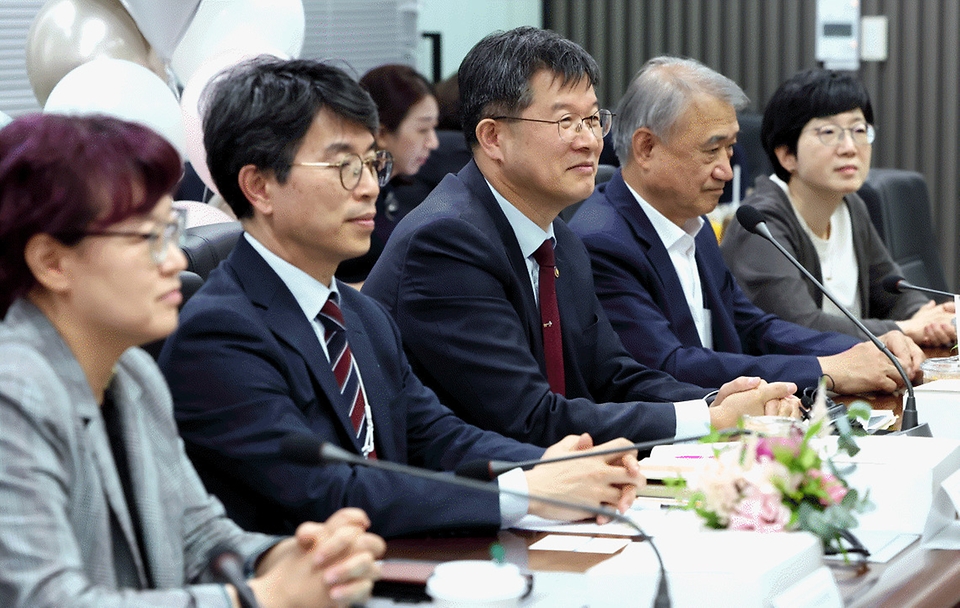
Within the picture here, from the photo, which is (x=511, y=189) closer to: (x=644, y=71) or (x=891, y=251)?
(x=644, y=71)

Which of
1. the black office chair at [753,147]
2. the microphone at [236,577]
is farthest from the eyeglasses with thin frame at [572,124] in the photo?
the black office chair at [753,147]

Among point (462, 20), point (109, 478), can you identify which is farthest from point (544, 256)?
point (462, 20)

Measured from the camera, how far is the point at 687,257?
2.80 meters

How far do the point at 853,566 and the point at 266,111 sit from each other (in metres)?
0.95

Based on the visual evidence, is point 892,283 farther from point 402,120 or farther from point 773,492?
point 402,120

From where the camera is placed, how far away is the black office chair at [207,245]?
2.01 metres

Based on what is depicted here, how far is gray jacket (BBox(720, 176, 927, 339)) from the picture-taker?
310 centimetres

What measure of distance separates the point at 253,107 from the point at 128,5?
4.90ft

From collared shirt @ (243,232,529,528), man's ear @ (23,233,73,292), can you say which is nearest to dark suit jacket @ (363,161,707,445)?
collared shirt @ (243,232,529,528)

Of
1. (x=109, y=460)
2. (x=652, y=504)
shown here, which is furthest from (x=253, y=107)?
(x=652, y=504)

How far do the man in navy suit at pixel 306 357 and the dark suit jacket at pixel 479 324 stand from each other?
0.78 feet

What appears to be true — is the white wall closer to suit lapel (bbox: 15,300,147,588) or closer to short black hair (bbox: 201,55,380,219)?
short black hair (bbox: 201,55,380,219)

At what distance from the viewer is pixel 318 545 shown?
1.23 m

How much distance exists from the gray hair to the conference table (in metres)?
1.39
